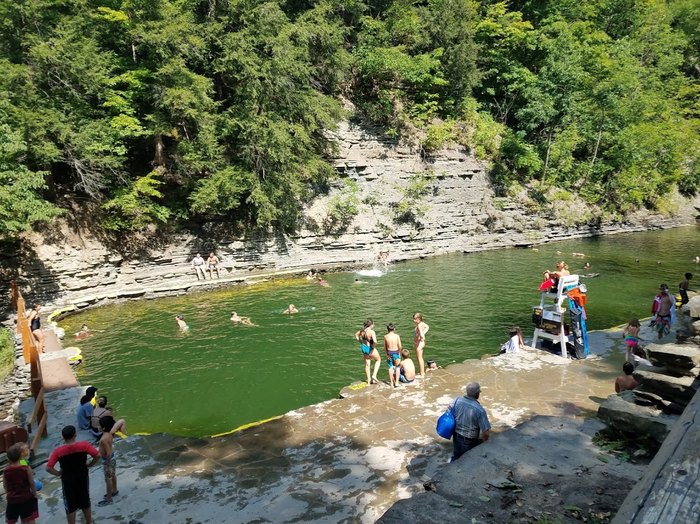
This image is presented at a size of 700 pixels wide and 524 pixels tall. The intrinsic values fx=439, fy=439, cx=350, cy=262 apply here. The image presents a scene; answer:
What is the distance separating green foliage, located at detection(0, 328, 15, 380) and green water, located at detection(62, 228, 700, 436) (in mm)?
1876

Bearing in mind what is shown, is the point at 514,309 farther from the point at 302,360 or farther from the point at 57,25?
the point at 57,25

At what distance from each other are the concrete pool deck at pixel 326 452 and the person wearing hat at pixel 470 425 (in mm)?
253

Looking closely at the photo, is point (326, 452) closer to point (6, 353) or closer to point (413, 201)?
point (6, 353)

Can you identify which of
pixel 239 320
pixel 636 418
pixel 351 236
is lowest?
pixel 239 320

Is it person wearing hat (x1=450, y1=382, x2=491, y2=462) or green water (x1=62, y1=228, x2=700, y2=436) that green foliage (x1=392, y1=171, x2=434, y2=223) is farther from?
person wearing hat (x1=450, y1=382, x2=491, y2=462)

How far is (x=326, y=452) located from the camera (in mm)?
7656

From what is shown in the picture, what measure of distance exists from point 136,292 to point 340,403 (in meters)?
15.8

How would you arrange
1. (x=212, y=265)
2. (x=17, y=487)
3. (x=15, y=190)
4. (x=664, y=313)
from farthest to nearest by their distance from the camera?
(x=212, y=265) → (x=15, y=190) → (x=664, y=313) → (x=17, y=487)

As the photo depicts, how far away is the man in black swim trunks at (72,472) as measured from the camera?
5.92 meters

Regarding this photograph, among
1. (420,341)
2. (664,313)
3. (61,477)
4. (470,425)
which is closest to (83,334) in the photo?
(61,477)

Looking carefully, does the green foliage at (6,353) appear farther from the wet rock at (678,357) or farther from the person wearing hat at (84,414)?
the wet rock at (678,357)

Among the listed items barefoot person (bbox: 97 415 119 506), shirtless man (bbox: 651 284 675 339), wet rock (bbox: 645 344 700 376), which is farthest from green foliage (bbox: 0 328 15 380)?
shirtless man (bbox: 651 284 675 339)

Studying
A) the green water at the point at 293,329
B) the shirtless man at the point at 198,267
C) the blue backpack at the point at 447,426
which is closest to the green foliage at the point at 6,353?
the green water at the point at 293,329

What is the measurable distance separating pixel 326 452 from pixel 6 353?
39.3ft
